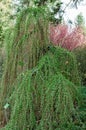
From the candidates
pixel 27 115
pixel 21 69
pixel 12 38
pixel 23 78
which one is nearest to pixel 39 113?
pixel 27 115

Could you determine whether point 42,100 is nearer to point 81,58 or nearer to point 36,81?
point 36,81

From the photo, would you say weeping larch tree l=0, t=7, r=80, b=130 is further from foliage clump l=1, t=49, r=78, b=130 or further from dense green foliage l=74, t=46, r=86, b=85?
dense green foliage l=74, t=46, r=86, b=85

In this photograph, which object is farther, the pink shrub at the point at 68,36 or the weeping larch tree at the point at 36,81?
the pink shrub at the point at 68,36

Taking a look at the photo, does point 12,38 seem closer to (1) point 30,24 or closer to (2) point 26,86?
(1) point 30,24

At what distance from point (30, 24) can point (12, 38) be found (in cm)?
31

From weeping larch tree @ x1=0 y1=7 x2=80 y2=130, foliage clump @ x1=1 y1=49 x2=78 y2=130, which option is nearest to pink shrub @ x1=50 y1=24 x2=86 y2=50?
weeping larch tree @ x1=0 y1=7 x2=80 y2=130

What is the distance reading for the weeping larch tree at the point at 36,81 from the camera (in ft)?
13.2

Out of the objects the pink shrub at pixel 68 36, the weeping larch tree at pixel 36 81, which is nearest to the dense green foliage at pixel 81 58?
the pink shrub at pixel 68 36

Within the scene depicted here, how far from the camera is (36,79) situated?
13.9 ft

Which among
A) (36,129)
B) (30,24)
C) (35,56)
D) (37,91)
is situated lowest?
(36,129)

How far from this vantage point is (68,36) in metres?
14.2

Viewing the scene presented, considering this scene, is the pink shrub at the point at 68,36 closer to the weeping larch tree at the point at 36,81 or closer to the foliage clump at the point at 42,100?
the weeping larch tree at the point at 36,81

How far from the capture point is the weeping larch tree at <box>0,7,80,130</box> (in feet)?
13.2

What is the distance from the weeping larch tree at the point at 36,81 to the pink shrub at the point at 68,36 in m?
8.27
